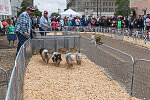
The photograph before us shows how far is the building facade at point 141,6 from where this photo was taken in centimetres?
3909

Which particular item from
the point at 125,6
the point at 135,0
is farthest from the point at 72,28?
the point at 125,6

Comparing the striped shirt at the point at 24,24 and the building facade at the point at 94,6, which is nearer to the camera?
the striped shirt at the point at 24,24

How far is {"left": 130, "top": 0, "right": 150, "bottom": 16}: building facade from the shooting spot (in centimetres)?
3909

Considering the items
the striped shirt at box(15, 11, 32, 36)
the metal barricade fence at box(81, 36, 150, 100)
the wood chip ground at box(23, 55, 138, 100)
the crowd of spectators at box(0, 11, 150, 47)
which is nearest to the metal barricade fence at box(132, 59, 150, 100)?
the metal barricade fence at box(81, 36, 150, 100)

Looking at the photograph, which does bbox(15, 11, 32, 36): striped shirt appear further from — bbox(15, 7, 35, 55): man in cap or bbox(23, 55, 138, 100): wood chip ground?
bbox(23, 55, 138, 100): wood chip ground

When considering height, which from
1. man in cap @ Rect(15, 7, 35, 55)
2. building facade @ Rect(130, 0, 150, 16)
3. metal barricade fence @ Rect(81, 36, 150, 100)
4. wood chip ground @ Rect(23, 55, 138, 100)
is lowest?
wood chip ground @ Rect(23, 55, 138, 100)

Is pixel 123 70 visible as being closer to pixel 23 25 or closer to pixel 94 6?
pixel 23 25

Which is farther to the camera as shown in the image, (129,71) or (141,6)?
(141,6)

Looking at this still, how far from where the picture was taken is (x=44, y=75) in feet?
22.3

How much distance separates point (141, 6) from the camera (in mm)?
41906

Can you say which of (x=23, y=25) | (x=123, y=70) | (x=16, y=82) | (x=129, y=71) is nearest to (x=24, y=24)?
(x=23, y=25)

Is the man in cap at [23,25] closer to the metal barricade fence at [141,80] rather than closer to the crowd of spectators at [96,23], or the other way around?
the metal barricade fence at [141,80]

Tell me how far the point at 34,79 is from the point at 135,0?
42.7 meters

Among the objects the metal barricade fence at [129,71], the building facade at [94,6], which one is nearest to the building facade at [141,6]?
the metal barricade fence at [129,71]
